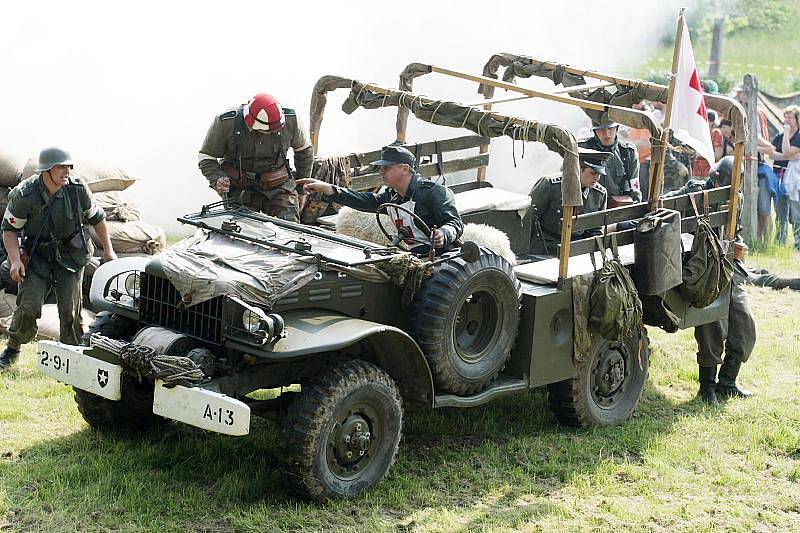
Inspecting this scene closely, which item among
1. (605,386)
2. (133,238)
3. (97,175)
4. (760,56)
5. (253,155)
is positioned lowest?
(605,386)

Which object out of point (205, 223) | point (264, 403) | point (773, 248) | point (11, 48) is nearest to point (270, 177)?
point (205, 223)

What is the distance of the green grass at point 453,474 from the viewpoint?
6332 mm

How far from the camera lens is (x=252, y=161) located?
8.45m

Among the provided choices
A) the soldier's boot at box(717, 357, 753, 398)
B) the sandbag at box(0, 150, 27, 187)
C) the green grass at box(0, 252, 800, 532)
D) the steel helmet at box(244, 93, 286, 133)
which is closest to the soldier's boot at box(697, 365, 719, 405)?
the soldier's boot at box(717, 357, 753, 398)

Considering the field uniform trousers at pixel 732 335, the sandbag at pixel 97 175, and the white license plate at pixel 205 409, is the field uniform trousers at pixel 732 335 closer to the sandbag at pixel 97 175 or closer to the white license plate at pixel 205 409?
the white license plate at pixel 205 409

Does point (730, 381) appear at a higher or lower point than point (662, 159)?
lower

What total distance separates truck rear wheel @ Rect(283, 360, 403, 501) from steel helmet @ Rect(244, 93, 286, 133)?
2.26 metres

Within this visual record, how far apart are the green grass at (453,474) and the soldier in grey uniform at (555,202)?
1216 mm

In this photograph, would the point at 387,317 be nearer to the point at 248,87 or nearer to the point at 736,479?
the point at 736,479

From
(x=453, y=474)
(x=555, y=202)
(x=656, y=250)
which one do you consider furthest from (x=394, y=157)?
(x=555, y=202)

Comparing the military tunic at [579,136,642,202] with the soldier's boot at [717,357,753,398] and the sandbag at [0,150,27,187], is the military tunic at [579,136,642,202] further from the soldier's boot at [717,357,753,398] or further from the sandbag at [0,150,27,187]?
the sandbag at [0,150,27,187]

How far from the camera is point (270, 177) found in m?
8.44

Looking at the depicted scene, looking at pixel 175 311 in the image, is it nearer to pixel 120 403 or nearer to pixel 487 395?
pixel 120 403

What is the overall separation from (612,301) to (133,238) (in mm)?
4320
